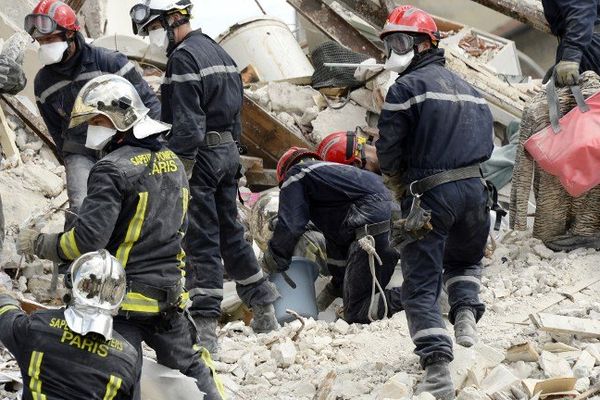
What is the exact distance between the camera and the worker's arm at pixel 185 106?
7.18m

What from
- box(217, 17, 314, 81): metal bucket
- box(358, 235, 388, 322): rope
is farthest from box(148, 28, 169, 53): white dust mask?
box(217, 17, 314, 81): metal bucket

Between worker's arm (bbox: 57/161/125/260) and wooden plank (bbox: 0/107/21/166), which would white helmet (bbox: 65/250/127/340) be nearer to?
worker's arm (bbox: 57/161/125/260)

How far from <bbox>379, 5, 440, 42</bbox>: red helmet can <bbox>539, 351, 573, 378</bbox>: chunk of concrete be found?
1843mm

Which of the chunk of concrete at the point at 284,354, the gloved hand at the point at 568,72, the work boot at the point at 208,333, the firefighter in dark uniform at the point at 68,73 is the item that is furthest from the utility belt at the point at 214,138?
the gloved hand at the point at 568,72

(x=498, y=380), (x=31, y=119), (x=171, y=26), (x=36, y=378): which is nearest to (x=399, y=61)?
(x=171, y=26)

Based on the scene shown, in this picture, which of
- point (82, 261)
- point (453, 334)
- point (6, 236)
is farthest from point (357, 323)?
point (82, 261)

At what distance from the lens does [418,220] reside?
249 inches

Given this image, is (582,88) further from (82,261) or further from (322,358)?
(82,261)

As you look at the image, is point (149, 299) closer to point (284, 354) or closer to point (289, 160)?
point (284, 354)

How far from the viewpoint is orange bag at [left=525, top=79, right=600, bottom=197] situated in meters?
8.16

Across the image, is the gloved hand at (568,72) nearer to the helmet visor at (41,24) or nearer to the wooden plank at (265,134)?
the helmet visor at (41,24)

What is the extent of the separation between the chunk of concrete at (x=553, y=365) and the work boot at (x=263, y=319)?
2.04m

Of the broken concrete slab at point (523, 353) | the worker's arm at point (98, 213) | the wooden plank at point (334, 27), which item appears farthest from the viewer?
the wooden plank at point (334, 27)

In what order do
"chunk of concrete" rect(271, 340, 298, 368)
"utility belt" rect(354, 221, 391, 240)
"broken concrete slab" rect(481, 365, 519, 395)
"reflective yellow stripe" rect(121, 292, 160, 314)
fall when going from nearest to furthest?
"reflective yellow stripe" rect(121, 292, 160, 314)
"broken concrete slab" rect(481, 365, 519, 395)
"chunk of concrete" rect(271, 340, 298, 368)
"utility belt" rect(354, 221, 391, 240)
